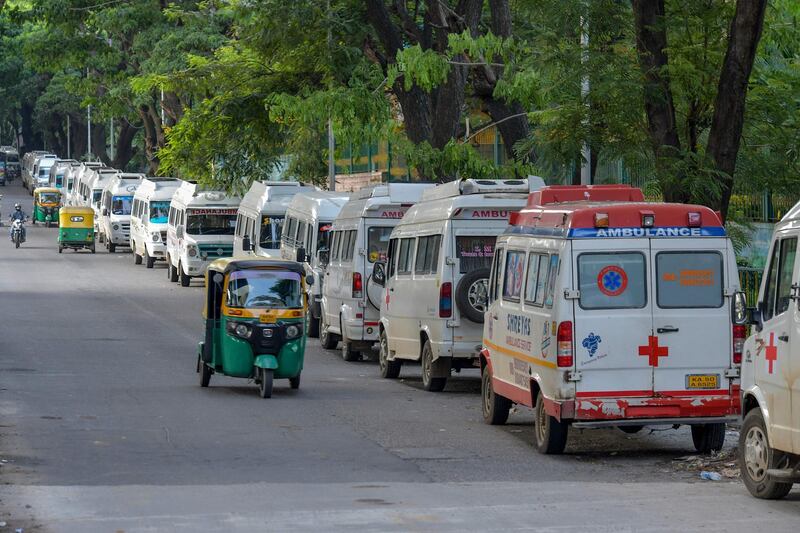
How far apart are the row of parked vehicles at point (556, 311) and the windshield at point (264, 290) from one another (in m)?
0.02

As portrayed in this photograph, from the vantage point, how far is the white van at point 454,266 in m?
20.5

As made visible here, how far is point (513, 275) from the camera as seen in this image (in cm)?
1662

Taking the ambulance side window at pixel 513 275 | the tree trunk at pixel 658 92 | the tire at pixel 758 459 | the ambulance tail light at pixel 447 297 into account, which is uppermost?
the tree trunk at pixel 658 92

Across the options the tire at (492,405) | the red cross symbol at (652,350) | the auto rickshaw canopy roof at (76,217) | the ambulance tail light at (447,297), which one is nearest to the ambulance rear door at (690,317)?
the red cross symbol at (652,350)

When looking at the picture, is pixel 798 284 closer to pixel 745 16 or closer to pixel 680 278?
pixel 680 278

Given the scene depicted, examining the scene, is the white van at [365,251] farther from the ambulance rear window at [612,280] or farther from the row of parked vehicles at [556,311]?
the ambulance rear window at [612,280]

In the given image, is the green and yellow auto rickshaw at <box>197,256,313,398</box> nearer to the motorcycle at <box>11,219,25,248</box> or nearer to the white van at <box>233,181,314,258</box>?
the white van at <box>233,181,314,258</box>

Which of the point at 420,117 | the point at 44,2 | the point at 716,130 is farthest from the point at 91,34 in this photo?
the point at 716,130

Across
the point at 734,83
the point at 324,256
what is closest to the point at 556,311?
the point at 734,83

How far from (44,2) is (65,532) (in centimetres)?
4851

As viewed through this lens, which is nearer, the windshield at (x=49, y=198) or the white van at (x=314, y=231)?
the white van at (x=314, y=231)

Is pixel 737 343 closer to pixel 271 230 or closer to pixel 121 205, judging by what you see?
pixel 271 230

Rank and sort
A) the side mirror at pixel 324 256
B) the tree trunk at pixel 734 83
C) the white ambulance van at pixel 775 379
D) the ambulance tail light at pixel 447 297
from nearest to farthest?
the white ambulance van at pixel 775 379
the tree trunk at pixel 734 83
the ambulance tail light at pixel 447 297
the side mirror at pixel 324 256

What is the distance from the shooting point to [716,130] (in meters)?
17.8
